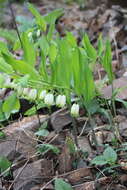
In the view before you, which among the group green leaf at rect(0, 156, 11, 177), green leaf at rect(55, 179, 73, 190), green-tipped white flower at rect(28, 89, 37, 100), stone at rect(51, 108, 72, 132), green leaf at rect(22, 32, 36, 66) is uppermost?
green leaf at rect(22, 32, 36, 66)

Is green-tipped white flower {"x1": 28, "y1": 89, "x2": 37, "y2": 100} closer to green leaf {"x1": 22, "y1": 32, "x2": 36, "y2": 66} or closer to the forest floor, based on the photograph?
green leaf {"x1": 22, "y1": 32, "x2": 36, "y2": 66}

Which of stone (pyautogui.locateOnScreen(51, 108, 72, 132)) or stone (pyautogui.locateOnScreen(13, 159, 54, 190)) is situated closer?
stone (pyautogui.locateOnScreen(13, 159, 54, 190))

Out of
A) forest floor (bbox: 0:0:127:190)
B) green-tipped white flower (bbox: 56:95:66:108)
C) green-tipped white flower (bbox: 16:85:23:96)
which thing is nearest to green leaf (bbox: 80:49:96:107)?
green-tipped white flower (bbox: 56:95:66:108)

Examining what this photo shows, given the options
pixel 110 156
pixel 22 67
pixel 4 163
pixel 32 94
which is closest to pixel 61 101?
pixel 32 94

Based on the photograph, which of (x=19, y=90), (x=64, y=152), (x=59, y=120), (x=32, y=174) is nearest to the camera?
(x=19, y=90)

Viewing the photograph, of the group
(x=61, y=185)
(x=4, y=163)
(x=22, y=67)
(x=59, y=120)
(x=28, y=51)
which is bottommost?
(x=61, y=185)

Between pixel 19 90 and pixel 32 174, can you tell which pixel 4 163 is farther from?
pixel 19 90

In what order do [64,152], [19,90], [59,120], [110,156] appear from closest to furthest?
1. [19,90]
2. [110,156]
3. [64,152]
4. [59,120]

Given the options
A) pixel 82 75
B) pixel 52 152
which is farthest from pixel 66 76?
Answer: pixel 52 152

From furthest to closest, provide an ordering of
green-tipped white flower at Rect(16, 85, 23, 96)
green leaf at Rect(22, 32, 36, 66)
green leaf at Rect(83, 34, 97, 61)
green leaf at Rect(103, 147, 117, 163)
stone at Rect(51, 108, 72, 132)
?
Answer: stone at Rect(51, 108, 72, 132)
green leaf at Rect(83, 34, 97, 61)
green leaf at Rect(22, 32, 36, 66)
green leaf at Rect(103, 147, 117, 163)
green-tipped white flower at Rect(16, 85, 23, 96)

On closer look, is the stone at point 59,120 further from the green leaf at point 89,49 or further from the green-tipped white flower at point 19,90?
the green-tipped white flower at point 19,90

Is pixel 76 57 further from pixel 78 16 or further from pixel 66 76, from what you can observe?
pixel 78 16
